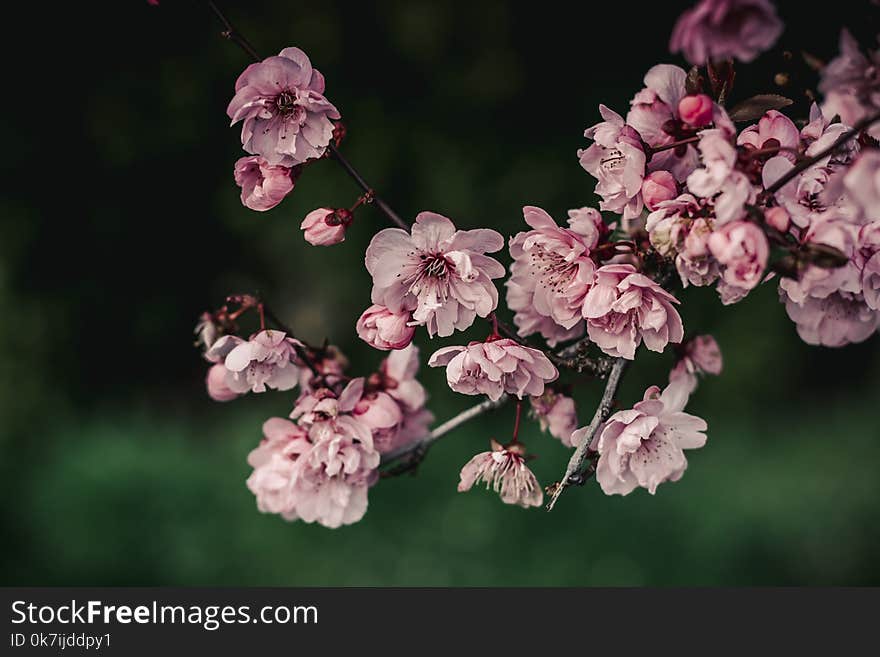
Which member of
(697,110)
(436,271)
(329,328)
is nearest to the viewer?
(697,110)

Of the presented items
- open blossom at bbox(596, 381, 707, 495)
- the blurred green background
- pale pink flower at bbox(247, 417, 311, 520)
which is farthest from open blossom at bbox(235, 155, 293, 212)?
the blurred green background

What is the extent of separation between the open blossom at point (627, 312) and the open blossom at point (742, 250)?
3.7 inches

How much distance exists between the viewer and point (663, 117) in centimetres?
62

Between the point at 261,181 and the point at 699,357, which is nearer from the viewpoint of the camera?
the point at 261,181

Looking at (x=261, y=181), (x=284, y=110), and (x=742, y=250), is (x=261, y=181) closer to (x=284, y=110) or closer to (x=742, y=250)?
(x=284, y=110)

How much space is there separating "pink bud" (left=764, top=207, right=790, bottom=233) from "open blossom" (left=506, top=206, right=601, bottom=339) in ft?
0.44

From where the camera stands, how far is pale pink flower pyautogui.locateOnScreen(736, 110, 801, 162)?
0.57m

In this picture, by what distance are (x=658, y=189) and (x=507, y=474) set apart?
29cm

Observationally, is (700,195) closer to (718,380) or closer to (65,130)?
(718,380)

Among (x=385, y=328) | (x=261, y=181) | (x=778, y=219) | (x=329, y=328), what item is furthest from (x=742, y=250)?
(x=329, y=328)

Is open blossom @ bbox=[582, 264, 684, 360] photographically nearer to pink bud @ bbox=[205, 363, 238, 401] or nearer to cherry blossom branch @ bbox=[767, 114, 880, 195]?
cherry blossom branch @ bbox=[767, 114, 880, 195]

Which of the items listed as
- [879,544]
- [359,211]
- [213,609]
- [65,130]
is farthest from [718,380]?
[65,130]

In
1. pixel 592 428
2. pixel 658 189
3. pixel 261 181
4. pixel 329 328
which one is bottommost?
pixel 592 428

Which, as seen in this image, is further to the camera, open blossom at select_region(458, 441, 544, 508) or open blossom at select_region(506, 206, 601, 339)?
open blossom at select_region(458, 441, 544, 508)
